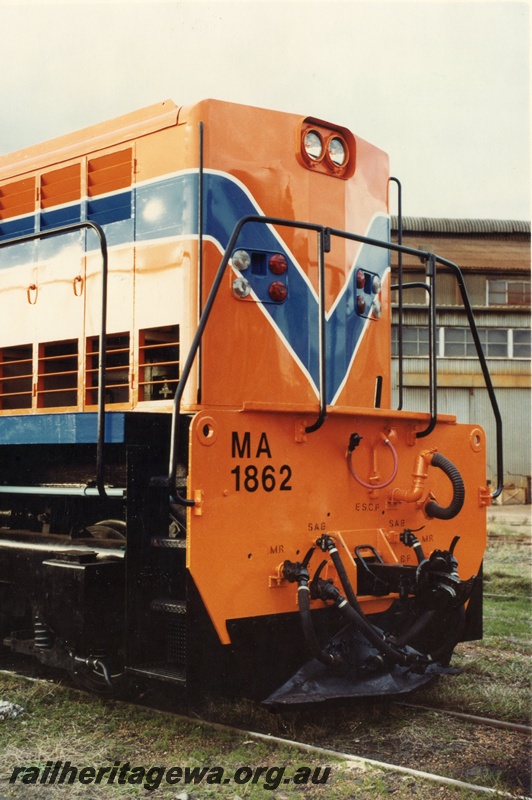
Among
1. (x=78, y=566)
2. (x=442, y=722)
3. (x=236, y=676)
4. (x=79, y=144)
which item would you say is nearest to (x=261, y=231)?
(x=79, y=144)

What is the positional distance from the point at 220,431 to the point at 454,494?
1515 millimetres

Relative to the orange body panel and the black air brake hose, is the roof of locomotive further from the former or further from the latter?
the black air brake hose

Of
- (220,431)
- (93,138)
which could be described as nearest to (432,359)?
(220,431)

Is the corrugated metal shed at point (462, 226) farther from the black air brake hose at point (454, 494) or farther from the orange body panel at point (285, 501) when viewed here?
the black air brake hose at point (454, 494)

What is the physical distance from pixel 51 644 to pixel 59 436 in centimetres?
115

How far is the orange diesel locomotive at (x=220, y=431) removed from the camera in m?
3.99

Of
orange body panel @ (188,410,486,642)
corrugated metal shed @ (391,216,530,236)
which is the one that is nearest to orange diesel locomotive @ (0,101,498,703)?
orange body panel @ (188,410,486,642)

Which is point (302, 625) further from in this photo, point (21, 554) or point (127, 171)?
point (127, 171)

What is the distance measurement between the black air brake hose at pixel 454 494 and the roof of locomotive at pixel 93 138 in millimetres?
2453

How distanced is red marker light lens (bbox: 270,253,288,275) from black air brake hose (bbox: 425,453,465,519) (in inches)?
54.0

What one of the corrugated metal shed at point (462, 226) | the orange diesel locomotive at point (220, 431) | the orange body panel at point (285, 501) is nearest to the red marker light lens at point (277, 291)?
the orange diesel locomotive at point (220, 431)

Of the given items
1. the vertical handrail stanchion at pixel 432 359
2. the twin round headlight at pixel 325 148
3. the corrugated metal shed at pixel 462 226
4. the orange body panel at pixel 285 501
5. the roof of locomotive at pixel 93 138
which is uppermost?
the corrugated metal shed at pixel 462 226

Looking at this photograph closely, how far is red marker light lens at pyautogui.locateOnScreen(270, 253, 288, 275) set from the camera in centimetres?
480

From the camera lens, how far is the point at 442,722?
14.3 feet
